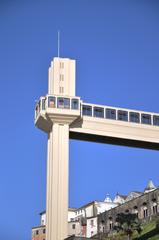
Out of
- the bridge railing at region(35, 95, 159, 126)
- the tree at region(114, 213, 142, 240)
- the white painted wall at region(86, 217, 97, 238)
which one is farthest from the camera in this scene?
the white painted wall at region(86, 217, 97, 238)

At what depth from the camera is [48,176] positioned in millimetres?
54562

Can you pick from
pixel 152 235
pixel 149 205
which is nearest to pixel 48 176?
pixel 152 235

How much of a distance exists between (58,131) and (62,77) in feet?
22.2

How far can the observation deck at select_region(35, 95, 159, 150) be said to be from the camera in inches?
2147

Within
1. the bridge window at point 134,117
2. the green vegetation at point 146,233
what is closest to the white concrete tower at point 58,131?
the bridge window at point 134,117

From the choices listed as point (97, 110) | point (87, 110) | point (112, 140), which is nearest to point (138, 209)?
point (112, 140)

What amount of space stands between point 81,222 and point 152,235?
31.5m

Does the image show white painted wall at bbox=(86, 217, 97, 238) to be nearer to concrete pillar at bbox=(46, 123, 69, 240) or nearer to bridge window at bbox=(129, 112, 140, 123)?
bridge window at bbox=(129, 112, 140, 123)

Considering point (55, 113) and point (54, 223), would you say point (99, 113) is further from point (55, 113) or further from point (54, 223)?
point (54, 223)

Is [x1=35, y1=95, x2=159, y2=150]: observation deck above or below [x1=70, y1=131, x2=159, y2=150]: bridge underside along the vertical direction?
above

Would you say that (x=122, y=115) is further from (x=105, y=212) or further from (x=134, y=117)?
Result: (x=105, y=212)

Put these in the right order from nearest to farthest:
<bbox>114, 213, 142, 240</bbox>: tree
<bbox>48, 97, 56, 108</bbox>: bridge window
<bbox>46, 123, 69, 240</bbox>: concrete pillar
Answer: <bbox>46, 123, 69, 240</bbox>: concrete pillar → <bbox>48, 97, 56, 108</bbox>: bridge window → <bbox>114, 213, 142, 240</bbox>: tree

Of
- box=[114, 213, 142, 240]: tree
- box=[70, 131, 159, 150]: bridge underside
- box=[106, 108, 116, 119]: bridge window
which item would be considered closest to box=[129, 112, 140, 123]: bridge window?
box=[106, 108, 116, 119]: bridge window

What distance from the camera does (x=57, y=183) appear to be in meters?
52.3
